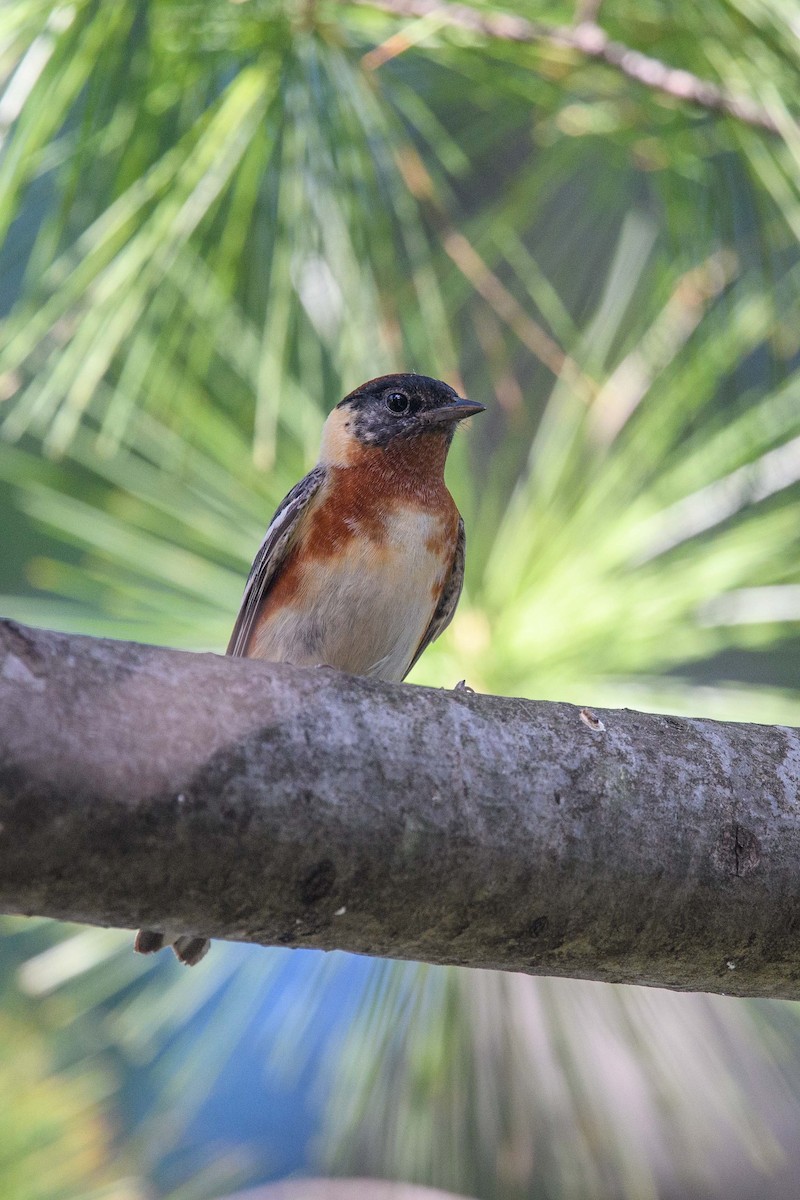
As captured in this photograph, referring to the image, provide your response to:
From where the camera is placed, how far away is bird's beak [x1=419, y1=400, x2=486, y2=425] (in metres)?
3.72

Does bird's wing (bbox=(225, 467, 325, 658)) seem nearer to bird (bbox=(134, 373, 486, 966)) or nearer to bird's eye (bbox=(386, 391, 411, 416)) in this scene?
bird (bbox=(134, 373, 486, 966))

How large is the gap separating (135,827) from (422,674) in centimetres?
219

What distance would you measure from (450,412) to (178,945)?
1.73 metres

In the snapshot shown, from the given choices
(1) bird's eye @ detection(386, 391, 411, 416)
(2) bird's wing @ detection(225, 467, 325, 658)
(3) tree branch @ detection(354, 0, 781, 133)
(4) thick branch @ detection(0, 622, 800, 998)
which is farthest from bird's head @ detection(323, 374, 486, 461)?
(4) thick branch @ detection(0, 622, 800, 998)

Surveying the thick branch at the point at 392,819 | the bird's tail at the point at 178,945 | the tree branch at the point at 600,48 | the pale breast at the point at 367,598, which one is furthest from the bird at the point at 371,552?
the thick branch at the point at 392,819

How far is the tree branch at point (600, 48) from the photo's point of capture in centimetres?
316

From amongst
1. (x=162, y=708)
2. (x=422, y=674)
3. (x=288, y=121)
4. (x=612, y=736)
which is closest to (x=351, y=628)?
(x=422, y=674)

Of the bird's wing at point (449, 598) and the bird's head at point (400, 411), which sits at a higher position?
the bird's head at point (400, 411)

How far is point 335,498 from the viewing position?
11.7 feet

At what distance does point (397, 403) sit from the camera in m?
3.79

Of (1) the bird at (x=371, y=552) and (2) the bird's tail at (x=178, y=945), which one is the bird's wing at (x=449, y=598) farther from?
(2) the bird's tail at (x=178, y=945)

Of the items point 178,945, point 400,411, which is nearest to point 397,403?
point 400,411

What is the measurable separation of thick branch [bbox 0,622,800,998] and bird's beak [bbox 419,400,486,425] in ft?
6.01

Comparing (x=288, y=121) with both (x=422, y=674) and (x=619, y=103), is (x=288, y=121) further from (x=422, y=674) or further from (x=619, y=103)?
(x=422, y=674)
